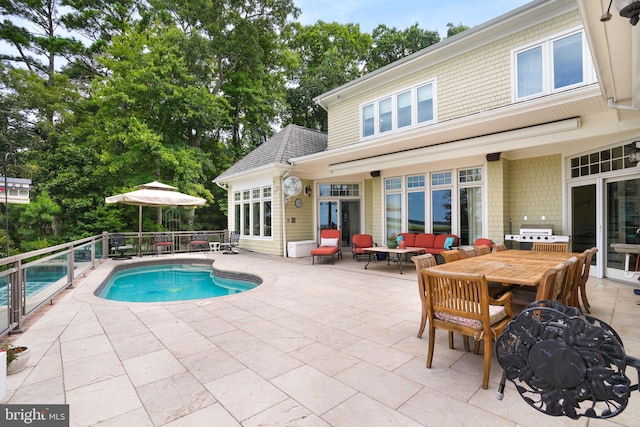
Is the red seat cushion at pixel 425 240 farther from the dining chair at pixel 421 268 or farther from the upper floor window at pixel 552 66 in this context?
the dining chair at pixel 421 268

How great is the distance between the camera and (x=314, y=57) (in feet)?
67.7

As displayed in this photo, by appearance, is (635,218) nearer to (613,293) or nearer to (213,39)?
(613,293)

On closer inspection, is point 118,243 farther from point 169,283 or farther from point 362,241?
point 362,241

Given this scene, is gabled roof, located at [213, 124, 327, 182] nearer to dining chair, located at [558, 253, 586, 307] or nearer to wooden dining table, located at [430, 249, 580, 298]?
wooden dining table, located at [430, 249, 580, 298]

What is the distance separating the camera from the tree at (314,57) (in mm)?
18859

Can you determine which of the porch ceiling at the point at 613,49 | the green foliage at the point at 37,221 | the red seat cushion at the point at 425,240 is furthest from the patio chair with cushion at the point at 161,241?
the porch ceiling at the point at 613,49

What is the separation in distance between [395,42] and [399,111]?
513 inches

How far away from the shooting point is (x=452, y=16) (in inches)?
725

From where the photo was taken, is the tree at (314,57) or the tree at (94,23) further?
the tree at (314,57)

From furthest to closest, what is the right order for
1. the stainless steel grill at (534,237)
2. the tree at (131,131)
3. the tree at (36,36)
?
the tree at (36,36)
the tree at (131,131)
the stainless steel grill at (534,237)

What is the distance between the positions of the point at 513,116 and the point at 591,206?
8.86 ft

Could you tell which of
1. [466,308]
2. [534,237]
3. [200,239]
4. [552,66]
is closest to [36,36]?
[200,239]

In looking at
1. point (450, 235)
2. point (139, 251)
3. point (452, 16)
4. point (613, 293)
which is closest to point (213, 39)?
point (139, 251)

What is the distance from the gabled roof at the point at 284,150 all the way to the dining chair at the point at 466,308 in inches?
304
